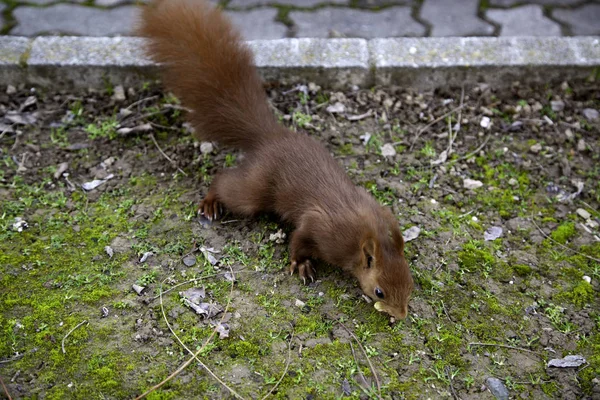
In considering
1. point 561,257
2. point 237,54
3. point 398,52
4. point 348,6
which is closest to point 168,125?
point 237,54

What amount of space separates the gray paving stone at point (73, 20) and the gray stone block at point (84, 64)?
49 cm

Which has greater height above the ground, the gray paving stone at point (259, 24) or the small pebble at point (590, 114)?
the gray paving stone at point (259, 24)

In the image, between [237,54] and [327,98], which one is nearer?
[237,54]

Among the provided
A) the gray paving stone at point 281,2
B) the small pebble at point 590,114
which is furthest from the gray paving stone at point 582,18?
the gray paving stone at point 281,2

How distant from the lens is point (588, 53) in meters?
3.71

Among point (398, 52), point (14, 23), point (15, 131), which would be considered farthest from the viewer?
point (14, 23)

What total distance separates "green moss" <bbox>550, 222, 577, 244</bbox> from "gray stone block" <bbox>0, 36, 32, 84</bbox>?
294 centimetres

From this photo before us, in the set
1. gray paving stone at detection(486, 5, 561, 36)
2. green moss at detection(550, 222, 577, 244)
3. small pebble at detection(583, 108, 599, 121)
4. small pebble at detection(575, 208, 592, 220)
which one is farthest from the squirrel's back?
gray paving stone at detection(486, 5, 561, 36)

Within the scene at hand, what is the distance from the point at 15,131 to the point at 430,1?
2870 millimetres

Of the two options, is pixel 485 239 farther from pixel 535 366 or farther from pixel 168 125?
pixel 168 125

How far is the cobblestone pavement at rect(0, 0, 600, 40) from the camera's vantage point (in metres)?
4.20

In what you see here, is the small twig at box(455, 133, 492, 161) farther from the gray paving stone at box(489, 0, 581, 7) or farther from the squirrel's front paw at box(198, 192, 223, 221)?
the gray paving stone at box(489, 0, 581, 7)

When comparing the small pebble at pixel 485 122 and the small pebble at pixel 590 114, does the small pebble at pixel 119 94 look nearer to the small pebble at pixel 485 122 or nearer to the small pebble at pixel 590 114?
the small pebble at pixel 485 122

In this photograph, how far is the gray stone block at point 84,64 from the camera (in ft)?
11.8
